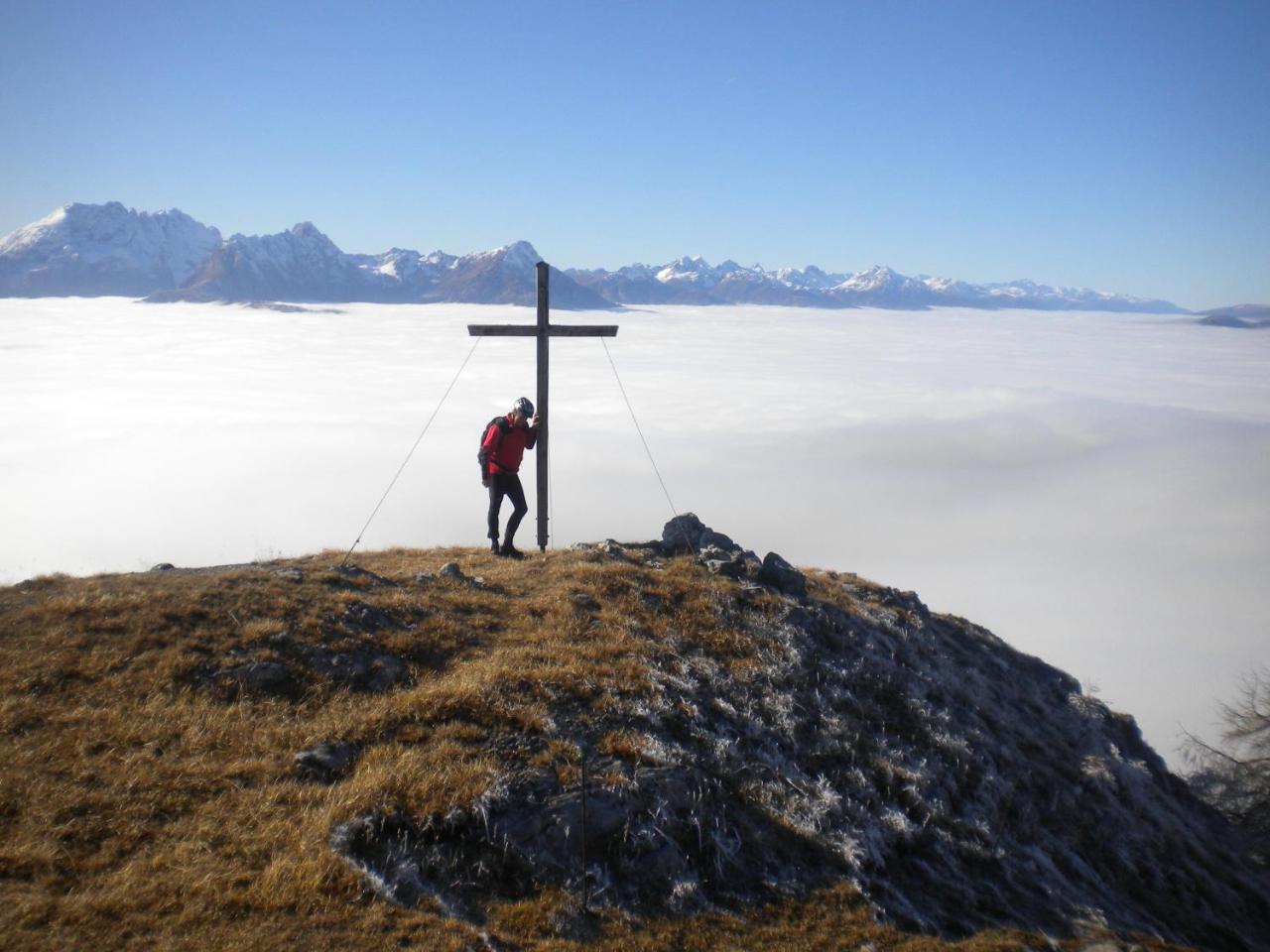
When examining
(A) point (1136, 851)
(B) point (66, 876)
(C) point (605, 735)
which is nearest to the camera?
(B) point (66, 876)

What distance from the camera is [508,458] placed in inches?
583

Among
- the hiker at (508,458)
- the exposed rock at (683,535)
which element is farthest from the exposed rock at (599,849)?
the exposed rock at (683,535)

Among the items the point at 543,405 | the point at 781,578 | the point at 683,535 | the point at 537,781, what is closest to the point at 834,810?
the point at 537,781

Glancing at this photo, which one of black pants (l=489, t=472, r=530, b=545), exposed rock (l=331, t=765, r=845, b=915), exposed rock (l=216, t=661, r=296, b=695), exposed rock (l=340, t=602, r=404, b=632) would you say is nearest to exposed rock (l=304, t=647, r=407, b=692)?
exposed rock (l=216, t=661, r=296, b=695)

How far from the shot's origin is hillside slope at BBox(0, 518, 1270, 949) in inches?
235

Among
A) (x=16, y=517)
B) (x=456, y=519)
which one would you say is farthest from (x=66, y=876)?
(x=16, y=517)

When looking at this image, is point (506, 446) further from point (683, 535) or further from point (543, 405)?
Answer: point (683, 535)

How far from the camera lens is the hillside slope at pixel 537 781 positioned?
5.97 m

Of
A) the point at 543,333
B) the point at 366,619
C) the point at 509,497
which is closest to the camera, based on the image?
the point at 366,619

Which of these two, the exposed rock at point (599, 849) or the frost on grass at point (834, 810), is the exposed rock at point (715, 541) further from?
the exposed rock at point (599, 849)

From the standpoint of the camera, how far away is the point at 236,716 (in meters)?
7.98

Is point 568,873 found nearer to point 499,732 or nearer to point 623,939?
point 623,939

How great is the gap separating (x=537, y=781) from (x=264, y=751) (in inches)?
110

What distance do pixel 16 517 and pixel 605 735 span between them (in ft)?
423
